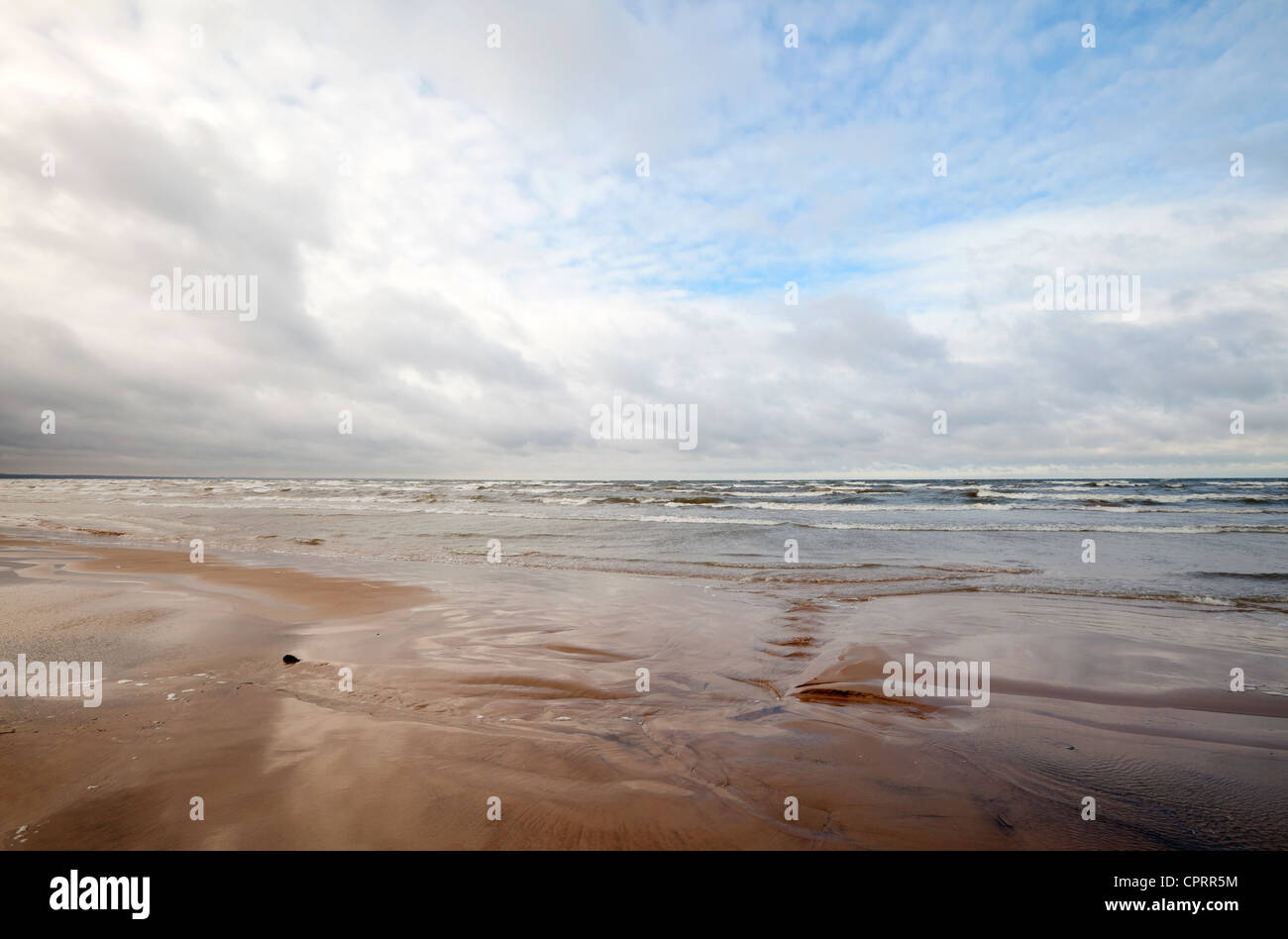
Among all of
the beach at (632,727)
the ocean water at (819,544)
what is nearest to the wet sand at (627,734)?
the beach at (632,727)

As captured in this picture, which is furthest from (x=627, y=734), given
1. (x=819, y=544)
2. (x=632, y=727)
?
(x=819, y=544)

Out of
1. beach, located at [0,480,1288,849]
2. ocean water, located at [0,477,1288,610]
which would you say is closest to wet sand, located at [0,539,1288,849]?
beach, located at [0,480,1288,849]

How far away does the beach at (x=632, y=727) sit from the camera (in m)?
2.81

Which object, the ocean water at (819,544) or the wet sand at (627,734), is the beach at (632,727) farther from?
the ocean water at (819,544)

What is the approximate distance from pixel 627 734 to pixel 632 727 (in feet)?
0.46

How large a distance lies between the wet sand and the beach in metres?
0.02

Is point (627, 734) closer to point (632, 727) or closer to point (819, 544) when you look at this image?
point (632, 727)

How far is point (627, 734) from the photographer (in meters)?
4.02

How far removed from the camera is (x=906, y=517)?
88.2ft

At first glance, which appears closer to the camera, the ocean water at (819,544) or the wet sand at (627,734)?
the wet sand at (627,734)

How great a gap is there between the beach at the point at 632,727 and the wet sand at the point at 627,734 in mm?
23

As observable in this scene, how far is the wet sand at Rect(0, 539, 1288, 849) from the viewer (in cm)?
280

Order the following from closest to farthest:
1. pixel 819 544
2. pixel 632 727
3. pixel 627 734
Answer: pixel 627 734, pixel 632 727, pixel 819 544

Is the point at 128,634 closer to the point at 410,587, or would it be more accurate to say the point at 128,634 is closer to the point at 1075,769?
the point at 410,587
